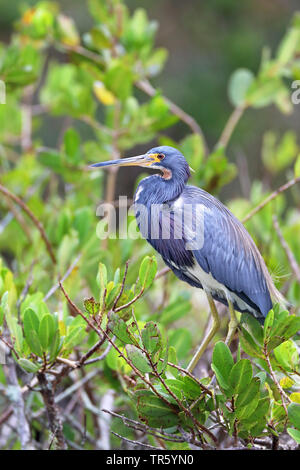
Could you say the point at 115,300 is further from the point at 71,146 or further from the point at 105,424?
the point at 71,146

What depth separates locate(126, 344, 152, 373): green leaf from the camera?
35.5 inches

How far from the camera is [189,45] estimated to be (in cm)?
597

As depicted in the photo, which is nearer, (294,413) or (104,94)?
(294,413)

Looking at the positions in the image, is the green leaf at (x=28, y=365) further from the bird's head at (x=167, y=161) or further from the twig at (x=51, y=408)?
the bird's head at (x=167, y=161)

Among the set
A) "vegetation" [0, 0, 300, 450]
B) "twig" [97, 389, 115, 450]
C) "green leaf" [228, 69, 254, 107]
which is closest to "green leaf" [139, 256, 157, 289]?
"vegetation" [0, 0, 300, 450]

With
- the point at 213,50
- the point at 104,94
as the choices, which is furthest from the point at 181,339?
the point at 213,50

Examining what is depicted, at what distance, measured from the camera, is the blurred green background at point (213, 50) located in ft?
17.1

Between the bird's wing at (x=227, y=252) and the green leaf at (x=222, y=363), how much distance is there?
0.16 metres

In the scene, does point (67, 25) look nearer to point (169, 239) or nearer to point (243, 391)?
point (169, 239)

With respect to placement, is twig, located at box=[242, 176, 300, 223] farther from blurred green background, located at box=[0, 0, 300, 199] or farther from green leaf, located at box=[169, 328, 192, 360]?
blurred green background, located at box=[0, 0, 300, 199]

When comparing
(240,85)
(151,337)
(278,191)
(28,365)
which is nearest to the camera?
(151,337)

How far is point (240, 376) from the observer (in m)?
0.91

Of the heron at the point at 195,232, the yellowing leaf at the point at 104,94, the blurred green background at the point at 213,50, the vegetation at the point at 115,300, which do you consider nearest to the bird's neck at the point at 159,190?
the heron at the point at 195,232

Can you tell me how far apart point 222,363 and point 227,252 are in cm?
21
